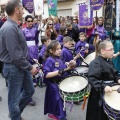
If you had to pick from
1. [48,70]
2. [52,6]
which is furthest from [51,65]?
[52,6]

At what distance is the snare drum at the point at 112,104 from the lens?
7.25 feet

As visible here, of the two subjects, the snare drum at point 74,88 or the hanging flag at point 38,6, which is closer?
the snare drum at point 74,88

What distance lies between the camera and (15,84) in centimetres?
285

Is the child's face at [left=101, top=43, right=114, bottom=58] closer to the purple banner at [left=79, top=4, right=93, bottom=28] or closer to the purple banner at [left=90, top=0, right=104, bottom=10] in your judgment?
the purple banner at [left=90, top=0, right=104, bottom=10]

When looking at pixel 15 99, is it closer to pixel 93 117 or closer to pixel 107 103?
pixel 93 117

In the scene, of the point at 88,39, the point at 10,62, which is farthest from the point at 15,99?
the point at 88,39

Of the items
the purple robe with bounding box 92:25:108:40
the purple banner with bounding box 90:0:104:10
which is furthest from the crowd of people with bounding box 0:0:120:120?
the purple robe with bounding box 92:25:108:40

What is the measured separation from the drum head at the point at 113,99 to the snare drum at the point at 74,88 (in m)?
0.46

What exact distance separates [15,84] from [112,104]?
1219 mm

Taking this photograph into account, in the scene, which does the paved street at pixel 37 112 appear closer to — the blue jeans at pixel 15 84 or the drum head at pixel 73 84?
the blue jeans at pixel 15 84

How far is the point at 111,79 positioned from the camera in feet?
8.51

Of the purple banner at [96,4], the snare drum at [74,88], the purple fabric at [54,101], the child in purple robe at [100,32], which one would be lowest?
the purple fabric at [54,101]

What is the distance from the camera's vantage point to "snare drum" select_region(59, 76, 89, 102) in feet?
9.07

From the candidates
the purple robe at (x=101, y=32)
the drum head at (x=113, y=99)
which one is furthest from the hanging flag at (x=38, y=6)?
the drum head at (x=113, y=99)
